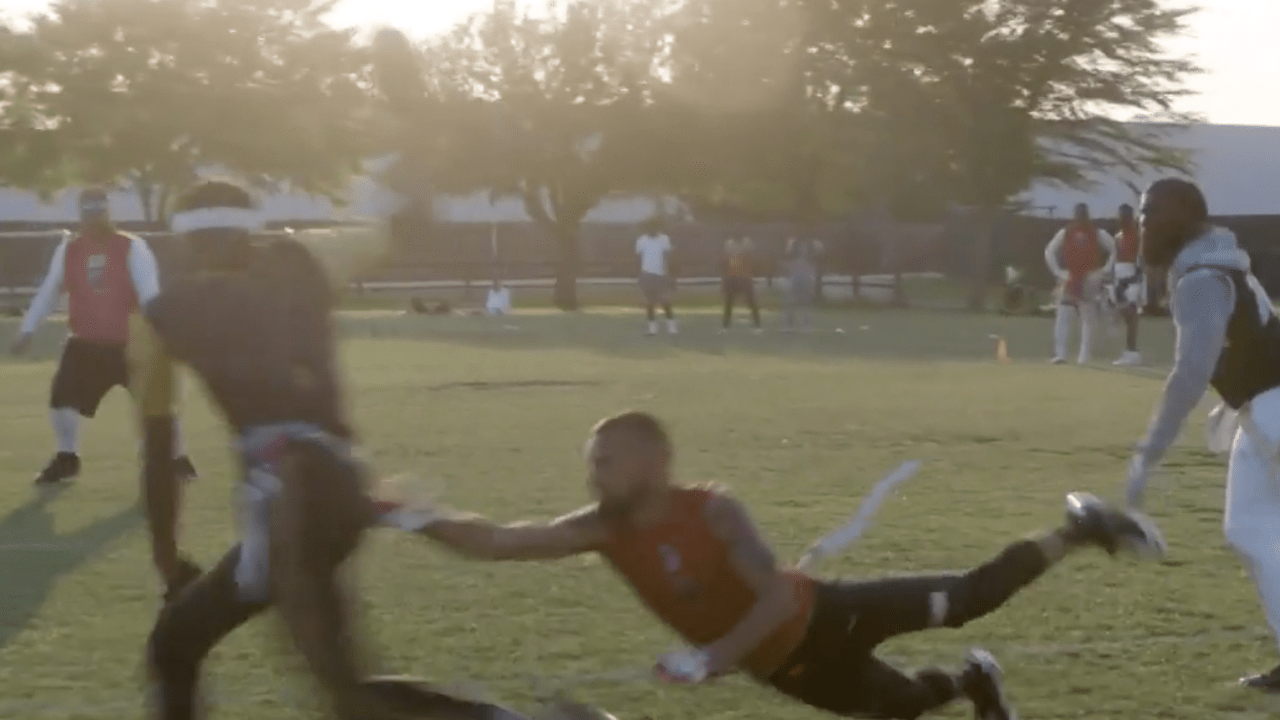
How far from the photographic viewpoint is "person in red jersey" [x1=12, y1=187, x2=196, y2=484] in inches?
466

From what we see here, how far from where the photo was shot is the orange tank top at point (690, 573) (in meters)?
5.06

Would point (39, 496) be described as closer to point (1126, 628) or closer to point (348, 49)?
point (1126, 628)

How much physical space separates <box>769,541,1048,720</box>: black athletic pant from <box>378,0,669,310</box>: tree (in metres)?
47.8

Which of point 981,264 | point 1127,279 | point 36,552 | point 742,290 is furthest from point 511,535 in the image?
point 981,264

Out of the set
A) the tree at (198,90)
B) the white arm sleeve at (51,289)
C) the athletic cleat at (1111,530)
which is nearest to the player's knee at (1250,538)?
the athletic cleat at (1111,530)

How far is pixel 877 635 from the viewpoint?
5395 mm

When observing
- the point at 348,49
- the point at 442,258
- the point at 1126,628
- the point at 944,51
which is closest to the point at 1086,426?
the point at 1126,628

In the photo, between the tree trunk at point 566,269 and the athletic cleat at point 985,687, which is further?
the tree trunk at point 566,269

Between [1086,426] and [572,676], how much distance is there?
10.1 metres

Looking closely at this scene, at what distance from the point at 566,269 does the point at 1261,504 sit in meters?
44.8

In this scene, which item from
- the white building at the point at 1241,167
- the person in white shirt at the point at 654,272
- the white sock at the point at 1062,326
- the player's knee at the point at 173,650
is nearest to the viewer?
the player's knee at the point at 173,650

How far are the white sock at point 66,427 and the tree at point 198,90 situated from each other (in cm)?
4331

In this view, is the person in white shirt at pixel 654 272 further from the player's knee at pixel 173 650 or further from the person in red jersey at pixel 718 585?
the player's knee at pixel 173 650

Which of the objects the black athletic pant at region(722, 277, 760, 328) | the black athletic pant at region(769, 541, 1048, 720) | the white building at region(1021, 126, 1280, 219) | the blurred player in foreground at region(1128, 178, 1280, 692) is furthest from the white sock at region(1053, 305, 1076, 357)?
the white building at region(1021, 126, 1280, 219)
